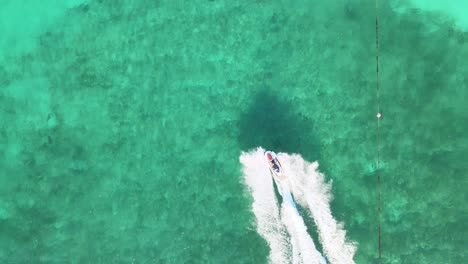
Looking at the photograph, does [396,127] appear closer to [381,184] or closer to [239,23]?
[381,184]

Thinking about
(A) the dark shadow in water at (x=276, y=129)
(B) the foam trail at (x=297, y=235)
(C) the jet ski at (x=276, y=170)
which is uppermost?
(A) the dark shadow in water at (x=276, y=129)

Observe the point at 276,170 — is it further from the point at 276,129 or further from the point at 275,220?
the point at 275,220

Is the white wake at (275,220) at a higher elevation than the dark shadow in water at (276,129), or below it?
below

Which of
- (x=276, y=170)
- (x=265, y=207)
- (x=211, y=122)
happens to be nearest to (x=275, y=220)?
(x=265, y=207)

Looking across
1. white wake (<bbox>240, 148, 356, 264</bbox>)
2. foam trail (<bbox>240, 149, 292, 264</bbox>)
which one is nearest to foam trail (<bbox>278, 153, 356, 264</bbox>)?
white wake (<bbox>240, 148, 356, 264</bbox>)

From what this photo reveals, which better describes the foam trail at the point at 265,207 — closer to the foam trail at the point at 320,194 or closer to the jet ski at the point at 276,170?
the jet ski at the point at 276,170

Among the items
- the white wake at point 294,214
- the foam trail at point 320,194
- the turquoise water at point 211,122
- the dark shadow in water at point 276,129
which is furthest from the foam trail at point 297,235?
the dark shadow in water at point 276,129

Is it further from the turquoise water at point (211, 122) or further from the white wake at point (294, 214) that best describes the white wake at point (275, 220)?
the turquoise water at point (211, 122)

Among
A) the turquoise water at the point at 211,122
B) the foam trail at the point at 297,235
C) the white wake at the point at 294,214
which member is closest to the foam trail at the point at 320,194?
the white wake at the point at 294,214
